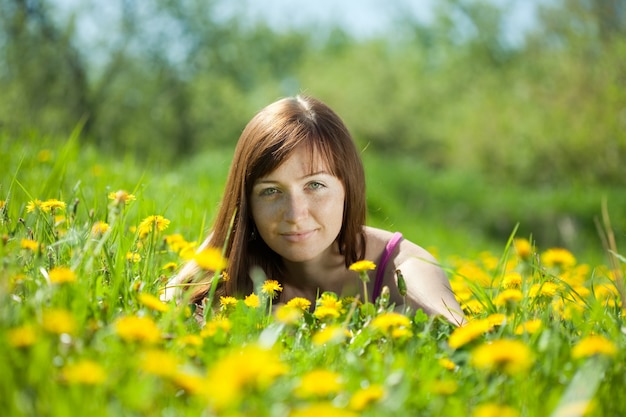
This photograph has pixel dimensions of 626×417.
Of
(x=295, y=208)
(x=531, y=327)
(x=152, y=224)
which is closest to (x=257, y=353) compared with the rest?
(x=531, y=327)

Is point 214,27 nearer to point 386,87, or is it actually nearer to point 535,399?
point 386,87

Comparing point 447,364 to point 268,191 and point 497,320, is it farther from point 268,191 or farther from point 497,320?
point 268,191

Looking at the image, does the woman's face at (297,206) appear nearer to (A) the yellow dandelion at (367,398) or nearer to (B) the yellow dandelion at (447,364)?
(B) the yellow dandelion at (447,364)

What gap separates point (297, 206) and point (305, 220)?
0.06 meters

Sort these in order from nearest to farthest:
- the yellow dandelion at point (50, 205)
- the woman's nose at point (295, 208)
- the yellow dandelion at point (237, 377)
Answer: the yellow dandelion at point (237, 377)
the yellow dandelion at point (50, 205)
the woman's nose at point (295, 208)

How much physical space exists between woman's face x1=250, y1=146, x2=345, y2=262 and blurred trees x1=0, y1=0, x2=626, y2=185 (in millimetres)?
3253

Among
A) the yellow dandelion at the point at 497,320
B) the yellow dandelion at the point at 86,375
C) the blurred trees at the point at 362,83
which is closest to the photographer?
the yellow dandelion at the point at 86,375

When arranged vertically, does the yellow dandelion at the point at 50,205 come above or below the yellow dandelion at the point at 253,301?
above

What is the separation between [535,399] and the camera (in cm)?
142

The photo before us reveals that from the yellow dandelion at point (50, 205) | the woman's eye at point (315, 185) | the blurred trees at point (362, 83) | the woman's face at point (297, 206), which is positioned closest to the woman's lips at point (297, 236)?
the woman's face at point (297, 206)

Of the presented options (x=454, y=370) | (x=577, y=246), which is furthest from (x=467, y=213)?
(x=454, y=370)

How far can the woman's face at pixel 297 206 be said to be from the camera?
2.49 m

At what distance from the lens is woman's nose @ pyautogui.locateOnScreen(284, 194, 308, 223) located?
2.46m

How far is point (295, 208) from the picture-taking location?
2.46 meters
